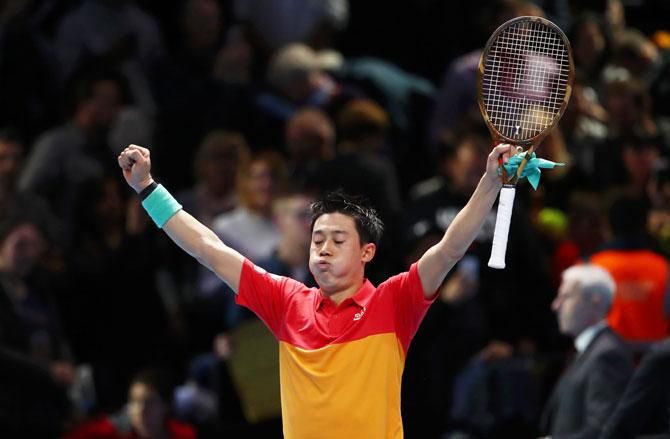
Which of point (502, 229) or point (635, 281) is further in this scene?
point (635, 281)

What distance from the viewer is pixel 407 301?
18.9 feet

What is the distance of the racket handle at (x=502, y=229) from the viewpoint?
5.46 m

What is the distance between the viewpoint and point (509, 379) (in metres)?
9.34

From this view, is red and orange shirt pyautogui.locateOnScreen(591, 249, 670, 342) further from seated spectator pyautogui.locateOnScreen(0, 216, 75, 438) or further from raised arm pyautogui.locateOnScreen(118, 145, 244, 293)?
raised arm pyautogui.locateOnScreen(118, 145, 244, 293)

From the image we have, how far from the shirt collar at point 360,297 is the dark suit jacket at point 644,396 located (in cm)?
156

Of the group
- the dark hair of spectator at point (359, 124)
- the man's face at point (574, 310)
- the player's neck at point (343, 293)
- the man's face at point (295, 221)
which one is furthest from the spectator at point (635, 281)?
the player's neck at point (343, 293)

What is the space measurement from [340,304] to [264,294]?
0.32m

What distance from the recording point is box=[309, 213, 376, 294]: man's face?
5793 mm

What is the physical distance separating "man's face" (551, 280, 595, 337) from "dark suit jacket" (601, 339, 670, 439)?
3.56ft

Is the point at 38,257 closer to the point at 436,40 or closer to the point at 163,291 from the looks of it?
the point at 163,291

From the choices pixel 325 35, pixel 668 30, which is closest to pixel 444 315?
pixel 325 35

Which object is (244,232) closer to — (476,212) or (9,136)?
(9,136)

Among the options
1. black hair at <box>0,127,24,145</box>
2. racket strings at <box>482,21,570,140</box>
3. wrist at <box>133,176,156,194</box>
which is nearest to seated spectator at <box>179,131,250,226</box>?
black hair at <box>0,127,24,145</box>

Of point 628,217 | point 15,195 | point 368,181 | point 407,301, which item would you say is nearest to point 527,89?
point 407,301
